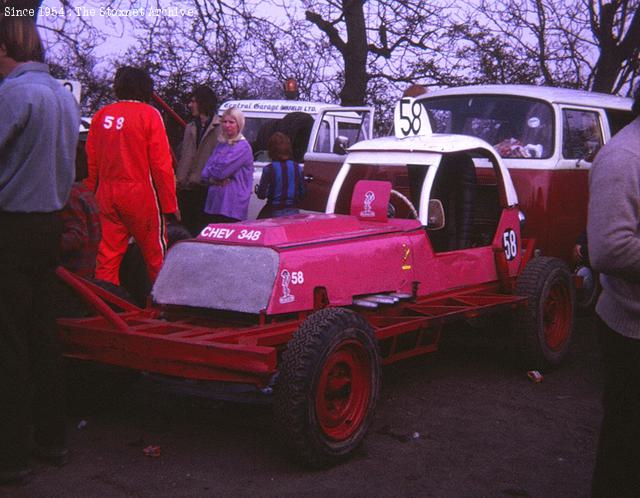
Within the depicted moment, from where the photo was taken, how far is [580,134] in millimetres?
8516

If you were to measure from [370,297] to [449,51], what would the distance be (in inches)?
511

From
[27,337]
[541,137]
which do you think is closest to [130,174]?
[27,337]

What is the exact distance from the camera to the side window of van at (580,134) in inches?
326

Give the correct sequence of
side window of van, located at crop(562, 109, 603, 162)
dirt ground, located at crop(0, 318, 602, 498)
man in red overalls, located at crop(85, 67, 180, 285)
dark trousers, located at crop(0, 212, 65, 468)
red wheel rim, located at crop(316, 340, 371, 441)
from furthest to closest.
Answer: side window of van, located at crop(562, 109, 603, 162)
man in red overalls, located at crop(85, 67, 180, 285)
red wheel rim, located at crop(316, 340, 371, 441)
dirt ground, located at crop(0, 318, 602, 498)
dark trousers, located at crop(0, 212, 65, 468)

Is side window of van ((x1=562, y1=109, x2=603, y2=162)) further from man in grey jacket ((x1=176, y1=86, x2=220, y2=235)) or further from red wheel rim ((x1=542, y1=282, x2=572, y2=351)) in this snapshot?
man in grey jacket ((x1=176, y1=86, x2=220, y2=235))

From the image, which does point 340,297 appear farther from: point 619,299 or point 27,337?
point 619,299

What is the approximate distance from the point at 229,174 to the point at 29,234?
3.89 m

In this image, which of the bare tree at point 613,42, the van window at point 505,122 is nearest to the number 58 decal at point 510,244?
the van window at point 505,122

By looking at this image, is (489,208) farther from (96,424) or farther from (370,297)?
(96,424)

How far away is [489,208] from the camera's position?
7508mm

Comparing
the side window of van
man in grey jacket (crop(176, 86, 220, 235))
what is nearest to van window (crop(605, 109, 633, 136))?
the side window of van

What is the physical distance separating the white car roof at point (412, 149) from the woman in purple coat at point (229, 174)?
1673 millimetres

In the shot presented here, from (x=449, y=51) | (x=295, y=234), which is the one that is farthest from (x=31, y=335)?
(x=449, y=51)

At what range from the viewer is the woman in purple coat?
791cm
